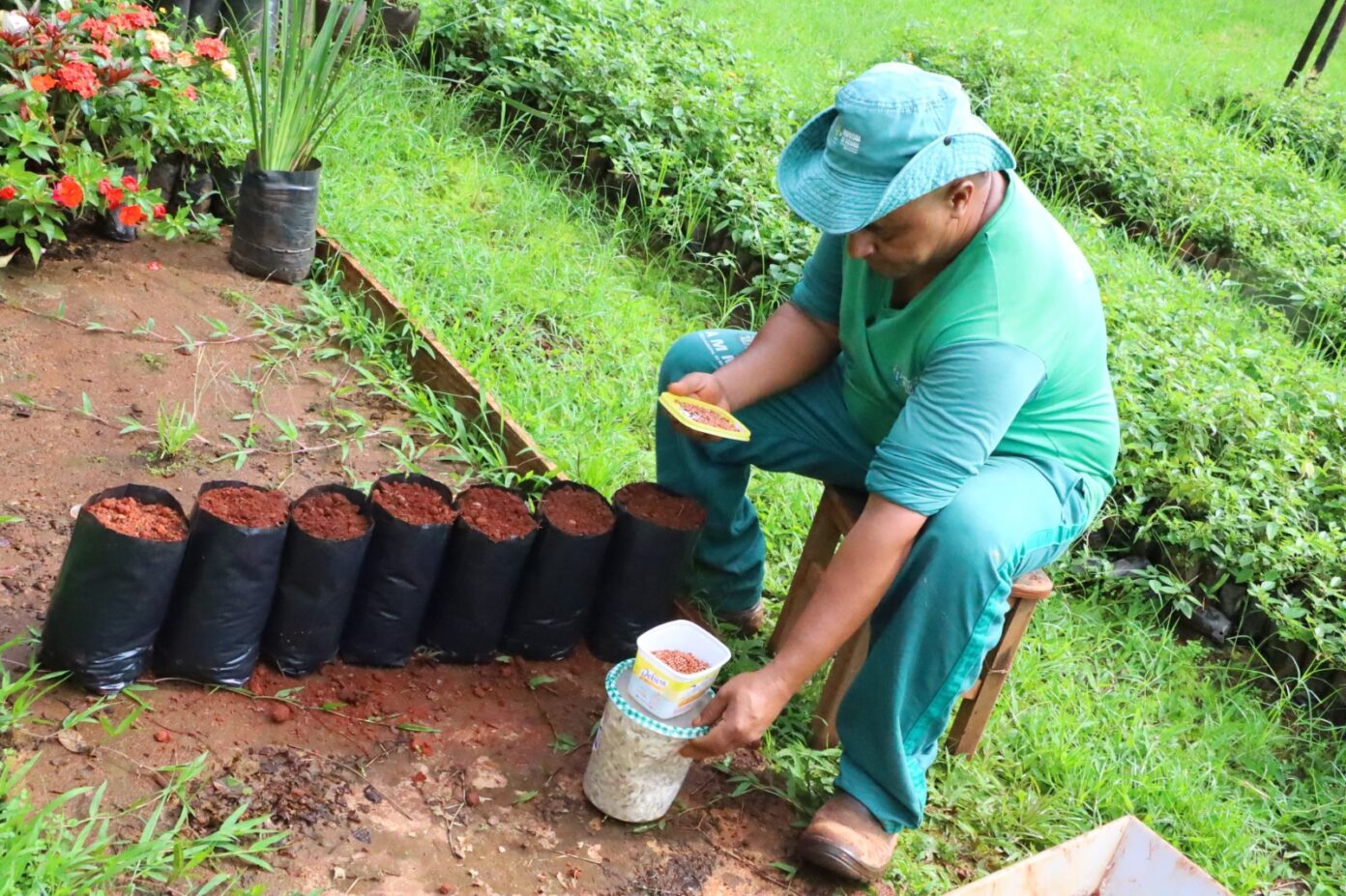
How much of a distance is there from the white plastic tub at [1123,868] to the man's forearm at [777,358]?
1133 mm

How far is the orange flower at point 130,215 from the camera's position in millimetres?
3467

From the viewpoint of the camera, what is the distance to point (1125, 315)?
4699mm

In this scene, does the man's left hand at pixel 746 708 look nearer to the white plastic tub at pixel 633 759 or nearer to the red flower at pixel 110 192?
the white plastic tub at pixel 633 759

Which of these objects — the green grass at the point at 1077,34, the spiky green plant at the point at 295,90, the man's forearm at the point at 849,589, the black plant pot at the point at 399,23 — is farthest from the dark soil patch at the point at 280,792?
the green grass at the point at 1077,34

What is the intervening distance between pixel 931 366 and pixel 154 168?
9.31ft

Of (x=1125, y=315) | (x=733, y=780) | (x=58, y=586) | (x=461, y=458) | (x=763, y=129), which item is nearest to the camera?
(x=58, y=586)

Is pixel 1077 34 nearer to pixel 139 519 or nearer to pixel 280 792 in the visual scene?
pixel 139 519

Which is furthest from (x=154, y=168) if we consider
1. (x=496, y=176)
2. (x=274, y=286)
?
(x=496, y=176)

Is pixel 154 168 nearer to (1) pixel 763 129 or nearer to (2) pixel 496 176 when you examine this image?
(2) pixel 496 176

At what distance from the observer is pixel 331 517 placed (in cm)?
237

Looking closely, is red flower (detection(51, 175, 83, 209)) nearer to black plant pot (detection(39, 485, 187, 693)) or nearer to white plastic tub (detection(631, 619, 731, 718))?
black plant pot (detection(39, 485, 187, 693))

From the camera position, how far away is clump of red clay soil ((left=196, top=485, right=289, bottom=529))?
2.23 metres

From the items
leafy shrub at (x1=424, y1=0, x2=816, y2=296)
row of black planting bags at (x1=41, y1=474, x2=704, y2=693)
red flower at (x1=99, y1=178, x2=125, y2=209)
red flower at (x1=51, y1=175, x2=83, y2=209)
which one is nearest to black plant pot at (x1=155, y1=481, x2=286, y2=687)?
row of black planting bags at (x1=41, y1=474, x2=704, y2=693)

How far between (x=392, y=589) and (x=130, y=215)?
1.74 m
